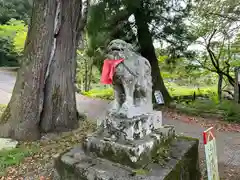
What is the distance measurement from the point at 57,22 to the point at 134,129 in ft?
10.0

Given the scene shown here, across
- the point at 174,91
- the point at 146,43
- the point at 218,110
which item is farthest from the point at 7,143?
the point at 174,91

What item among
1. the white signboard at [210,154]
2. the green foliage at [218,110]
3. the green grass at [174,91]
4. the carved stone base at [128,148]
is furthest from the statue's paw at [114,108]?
the green grass at [174,91]

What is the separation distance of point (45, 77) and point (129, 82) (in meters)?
2.58

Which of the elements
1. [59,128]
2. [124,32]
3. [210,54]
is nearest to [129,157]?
[59,128]

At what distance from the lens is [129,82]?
2273 millimetres

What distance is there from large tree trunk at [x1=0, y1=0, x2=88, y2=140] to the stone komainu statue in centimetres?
228

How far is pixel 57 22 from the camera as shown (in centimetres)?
437

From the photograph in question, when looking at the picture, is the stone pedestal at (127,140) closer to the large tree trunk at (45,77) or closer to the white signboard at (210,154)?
the white signboard at (210,154)

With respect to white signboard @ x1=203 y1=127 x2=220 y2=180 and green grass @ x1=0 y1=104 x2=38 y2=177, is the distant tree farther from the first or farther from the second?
white signboard @ x1=203 y1=127 x2=220 y2=180

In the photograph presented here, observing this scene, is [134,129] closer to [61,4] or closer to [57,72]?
[57,72]

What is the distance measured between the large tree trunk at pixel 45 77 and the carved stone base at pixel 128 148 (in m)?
2.01

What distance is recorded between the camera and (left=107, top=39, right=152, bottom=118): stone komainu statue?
226cm

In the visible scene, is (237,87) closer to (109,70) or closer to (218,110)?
(218,110)

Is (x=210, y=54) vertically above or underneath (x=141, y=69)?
above
